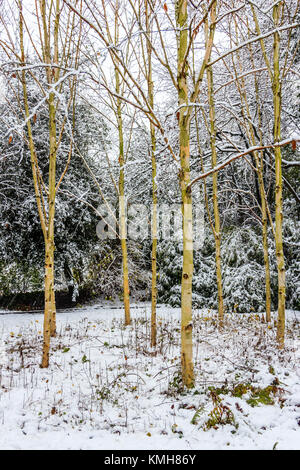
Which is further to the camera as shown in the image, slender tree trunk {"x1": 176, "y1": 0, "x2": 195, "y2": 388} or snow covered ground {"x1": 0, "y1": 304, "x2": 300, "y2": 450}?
slender tree trunk {"x1": 176, "y1": 0, "x2": 195, "y2": 388}

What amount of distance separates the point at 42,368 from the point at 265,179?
7.18 meters

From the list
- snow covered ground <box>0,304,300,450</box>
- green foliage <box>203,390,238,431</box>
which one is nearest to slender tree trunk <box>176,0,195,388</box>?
snow covered ground <box>0,304,300,450</box>

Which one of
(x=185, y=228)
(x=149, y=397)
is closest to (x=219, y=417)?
(x=149, y=397)

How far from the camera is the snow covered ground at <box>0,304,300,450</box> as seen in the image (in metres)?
2.56

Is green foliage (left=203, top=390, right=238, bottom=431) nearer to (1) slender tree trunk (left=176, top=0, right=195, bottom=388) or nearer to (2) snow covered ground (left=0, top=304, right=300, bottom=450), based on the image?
(2) snow covered ground (left=0, top=304, right=300, bottom=450)

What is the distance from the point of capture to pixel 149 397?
327 cm

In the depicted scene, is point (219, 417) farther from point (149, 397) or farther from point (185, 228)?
point (185, 228)

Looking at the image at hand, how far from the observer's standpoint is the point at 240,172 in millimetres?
9930

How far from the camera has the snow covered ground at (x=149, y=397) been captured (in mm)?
2561

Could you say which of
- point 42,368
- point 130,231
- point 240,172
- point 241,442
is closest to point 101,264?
point 130,231

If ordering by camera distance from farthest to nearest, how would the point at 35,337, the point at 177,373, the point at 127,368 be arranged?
the point at 35,337
the point at 127,368
the point at 177,373

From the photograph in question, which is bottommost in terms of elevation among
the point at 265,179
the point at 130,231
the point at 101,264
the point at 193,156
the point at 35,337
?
the point at 35,337

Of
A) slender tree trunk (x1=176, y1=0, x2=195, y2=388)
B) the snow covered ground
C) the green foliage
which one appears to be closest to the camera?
the snow covered ground

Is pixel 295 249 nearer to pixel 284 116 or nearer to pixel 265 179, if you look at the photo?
pixel 265 179
